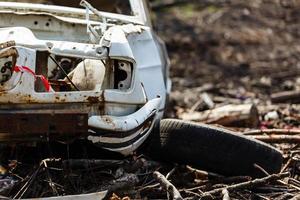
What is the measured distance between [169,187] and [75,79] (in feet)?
3.71

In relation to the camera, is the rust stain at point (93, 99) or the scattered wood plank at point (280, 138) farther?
the scattered wood plank at point (280, 138)

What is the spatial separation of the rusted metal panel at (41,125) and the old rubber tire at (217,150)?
3.06ft

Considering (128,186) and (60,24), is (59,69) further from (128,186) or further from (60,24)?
(128,186)

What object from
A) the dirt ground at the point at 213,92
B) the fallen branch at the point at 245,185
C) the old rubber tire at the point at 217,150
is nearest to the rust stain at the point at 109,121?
the dirt ground at the point at 213,92

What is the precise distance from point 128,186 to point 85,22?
142 cm

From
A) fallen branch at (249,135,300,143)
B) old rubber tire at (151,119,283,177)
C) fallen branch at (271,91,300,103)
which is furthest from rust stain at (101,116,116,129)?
fallen branch at (271,91,300,103)

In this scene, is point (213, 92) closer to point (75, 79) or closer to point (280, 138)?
point (280, 138)

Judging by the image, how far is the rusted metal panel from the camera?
16.1ft

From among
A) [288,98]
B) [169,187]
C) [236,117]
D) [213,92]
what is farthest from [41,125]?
[213,92]

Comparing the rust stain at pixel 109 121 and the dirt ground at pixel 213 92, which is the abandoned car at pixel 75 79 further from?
the dirt ground at pixel 213 92

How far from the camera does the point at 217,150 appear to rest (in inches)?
221

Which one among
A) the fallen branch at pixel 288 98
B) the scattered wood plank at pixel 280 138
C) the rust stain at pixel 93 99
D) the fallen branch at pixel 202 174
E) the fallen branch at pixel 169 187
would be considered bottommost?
the fallen branch at pixel 288 98

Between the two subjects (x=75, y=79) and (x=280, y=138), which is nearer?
(x=75, y=79)

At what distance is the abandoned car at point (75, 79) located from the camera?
16.3ft
